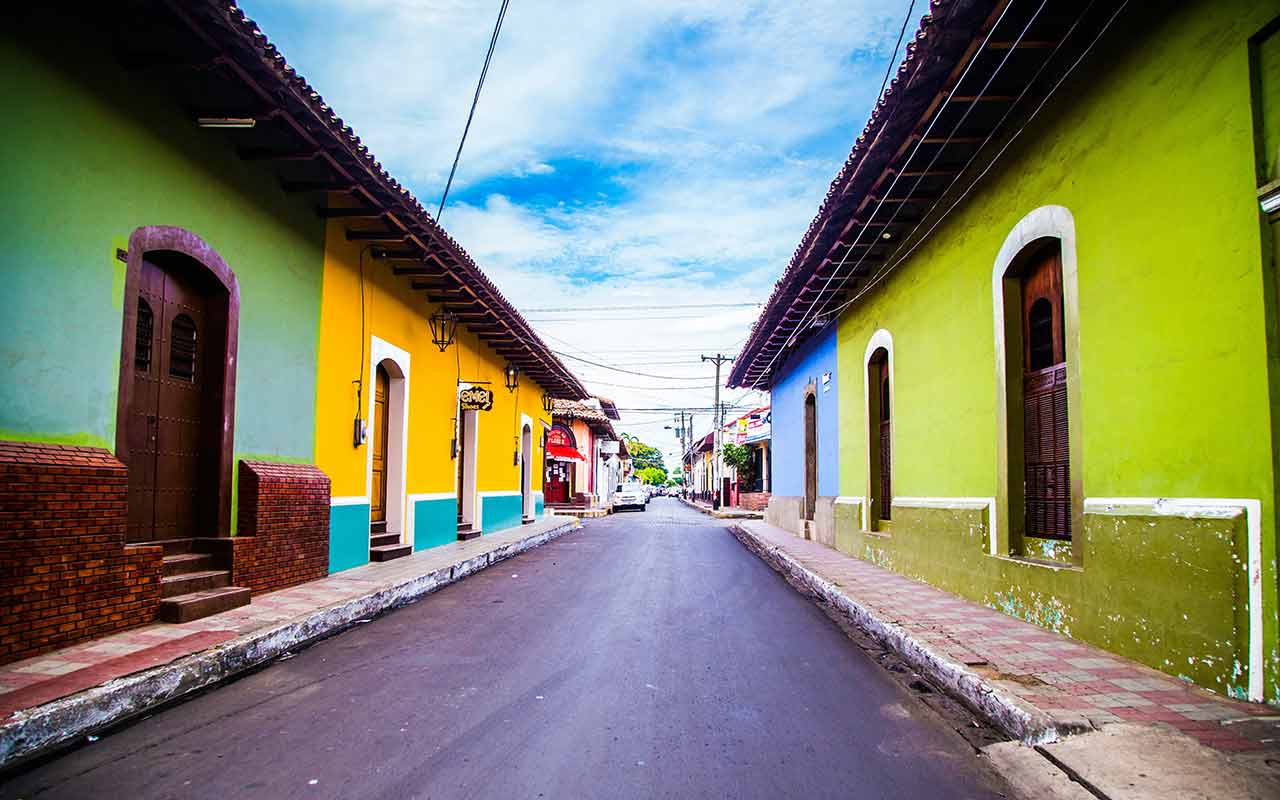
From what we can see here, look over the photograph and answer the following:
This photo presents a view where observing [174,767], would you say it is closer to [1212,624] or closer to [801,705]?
[801,705]

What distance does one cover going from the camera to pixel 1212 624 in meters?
4.75

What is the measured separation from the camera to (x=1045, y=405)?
736 centimetres

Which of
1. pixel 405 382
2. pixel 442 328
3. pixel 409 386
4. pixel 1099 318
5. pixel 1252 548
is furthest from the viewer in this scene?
pixel 442 328

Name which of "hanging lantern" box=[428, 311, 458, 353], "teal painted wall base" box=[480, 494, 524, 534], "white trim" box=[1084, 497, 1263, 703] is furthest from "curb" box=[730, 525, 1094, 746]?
"teal painted wall base" box=[480, 494, 524, 534]

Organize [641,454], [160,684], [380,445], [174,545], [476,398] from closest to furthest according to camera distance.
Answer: [160,684], [174,545], [380,445], [476,398], [641,454]

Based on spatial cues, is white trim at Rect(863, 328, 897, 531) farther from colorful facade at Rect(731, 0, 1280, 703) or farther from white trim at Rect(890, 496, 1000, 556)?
white trim at Rect(890, 496, 1000, 556)

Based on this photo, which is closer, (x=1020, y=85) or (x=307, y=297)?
(x=1020, y=85)

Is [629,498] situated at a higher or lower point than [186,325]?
lower

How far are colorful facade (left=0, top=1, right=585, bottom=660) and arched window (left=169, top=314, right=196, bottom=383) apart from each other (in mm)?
20

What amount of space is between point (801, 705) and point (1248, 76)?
463 cm

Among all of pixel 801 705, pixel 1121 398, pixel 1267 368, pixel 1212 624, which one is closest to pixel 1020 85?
pixel 1121 398

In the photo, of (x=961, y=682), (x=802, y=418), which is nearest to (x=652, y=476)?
(x=802, y=418)

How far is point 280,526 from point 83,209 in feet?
12.8

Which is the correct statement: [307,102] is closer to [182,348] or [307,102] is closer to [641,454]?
[182,348]
